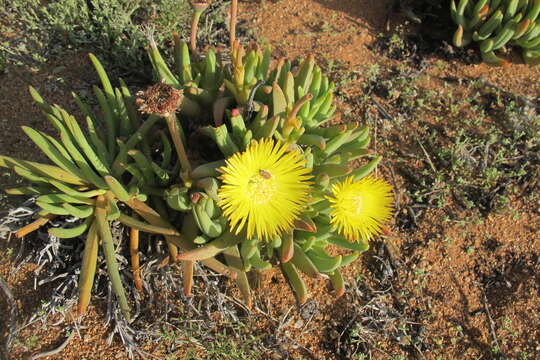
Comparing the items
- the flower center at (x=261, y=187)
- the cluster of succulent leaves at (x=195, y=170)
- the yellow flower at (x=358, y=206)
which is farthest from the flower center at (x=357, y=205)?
the flower center at (x=261, y=187)

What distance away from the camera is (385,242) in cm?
236

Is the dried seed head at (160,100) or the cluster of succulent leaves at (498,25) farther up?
the cluster of succulent leaves at (498,25)

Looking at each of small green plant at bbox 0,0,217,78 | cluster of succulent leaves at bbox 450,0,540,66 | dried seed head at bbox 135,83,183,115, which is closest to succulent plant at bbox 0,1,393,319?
dried seed head at bbox 135,83,183,115

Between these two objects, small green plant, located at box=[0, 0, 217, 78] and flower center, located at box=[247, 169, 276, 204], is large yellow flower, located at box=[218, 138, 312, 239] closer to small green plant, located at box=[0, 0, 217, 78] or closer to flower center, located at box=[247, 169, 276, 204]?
flower center, located at box=[247, 169, 276, 204]

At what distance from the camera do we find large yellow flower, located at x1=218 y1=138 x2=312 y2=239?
5.32 feet

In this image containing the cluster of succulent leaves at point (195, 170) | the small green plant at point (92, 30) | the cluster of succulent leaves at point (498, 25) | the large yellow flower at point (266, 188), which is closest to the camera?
the large yellow flower at point (266, 188)

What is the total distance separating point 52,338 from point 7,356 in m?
0.18

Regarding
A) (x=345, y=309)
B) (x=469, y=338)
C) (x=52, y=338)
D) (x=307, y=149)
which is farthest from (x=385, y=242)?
(x=52, y=338)

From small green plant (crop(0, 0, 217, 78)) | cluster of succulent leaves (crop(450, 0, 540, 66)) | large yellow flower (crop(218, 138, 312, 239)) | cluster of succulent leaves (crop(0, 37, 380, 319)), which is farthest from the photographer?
cluster of succulent leaves (crop(450, 0, 540, 66))

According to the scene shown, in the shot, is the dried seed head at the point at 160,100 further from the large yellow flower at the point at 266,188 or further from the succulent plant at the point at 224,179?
the large yellow flower at the point at 266,188

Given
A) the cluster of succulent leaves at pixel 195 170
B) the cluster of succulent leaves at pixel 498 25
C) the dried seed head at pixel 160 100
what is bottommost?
the cluster of succulent leaves at pixel 195 170

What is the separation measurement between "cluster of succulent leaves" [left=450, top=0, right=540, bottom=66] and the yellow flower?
1.61 metres

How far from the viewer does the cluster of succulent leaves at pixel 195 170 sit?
1.74 meters

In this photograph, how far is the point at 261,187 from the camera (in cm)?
168
